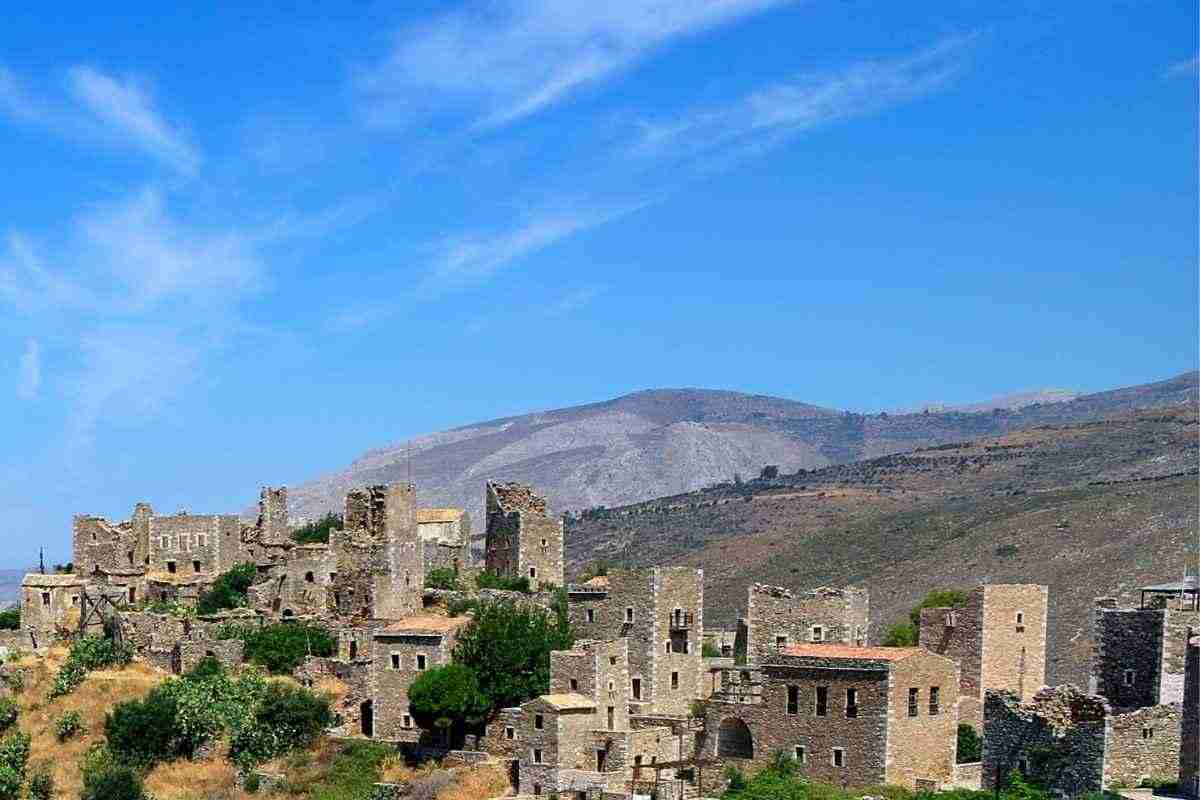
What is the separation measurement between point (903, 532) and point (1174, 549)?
2645 cm

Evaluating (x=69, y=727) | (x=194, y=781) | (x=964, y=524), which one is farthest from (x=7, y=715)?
(x=964, y=524)

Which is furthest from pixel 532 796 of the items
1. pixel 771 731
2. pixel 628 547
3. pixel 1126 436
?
pixel 1126 436

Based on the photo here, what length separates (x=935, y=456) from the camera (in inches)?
5738

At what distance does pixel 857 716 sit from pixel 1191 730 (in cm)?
837

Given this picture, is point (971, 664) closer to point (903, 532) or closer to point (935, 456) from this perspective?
point (903, 532)

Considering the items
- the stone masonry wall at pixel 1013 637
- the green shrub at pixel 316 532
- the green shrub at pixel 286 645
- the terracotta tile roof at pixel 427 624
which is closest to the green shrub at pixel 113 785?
the green shrub at pixel 286 645

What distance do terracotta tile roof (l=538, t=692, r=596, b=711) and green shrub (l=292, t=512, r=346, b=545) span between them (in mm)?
18962

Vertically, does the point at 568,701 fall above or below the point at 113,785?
above

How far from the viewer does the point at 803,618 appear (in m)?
49.2

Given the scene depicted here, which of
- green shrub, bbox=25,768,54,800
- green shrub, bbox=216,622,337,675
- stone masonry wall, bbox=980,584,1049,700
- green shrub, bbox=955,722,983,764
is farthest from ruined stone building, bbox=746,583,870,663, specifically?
green shrub, bbox=25,768,54,800

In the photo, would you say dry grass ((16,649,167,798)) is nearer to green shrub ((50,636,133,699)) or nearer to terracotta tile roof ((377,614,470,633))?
green shrub ((50,636,133,699))

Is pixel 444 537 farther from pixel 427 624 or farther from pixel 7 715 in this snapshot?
pixel 7 715

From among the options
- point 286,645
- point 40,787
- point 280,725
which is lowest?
point 40,787

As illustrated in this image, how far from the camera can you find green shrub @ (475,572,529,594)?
5578 centimetres
